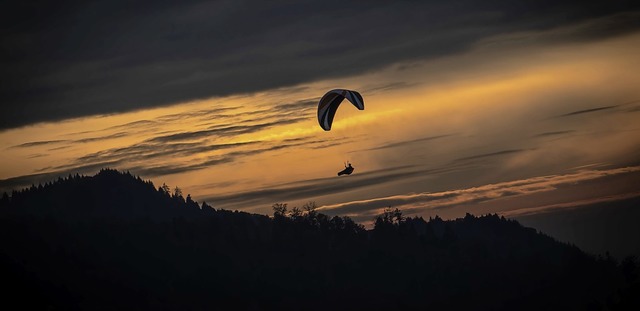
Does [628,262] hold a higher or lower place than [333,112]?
lower

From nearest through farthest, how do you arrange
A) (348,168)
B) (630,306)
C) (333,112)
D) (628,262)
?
1. (348,168)
2. (333,112)
3. (630,306)
4. (628,262)

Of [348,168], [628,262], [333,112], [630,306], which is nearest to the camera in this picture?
[348,168]

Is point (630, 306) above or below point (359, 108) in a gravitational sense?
below

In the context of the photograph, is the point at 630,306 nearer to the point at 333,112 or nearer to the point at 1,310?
the point at 333,112

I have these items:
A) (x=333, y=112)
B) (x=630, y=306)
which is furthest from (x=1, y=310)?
(x=630, y=306)

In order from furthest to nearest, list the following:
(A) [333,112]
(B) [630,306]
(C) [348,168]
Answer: (B) [630,306] → (A) [333,112] → (C) [348,168]

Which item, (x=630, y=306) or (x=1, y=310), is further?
(x=1, y=310)

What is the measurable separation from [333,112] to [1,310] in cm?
10415

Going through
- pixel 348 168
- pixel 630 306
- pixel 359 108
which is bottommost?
pixel 630 306

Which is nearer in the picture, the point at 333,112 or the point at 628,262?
the point at 333,112

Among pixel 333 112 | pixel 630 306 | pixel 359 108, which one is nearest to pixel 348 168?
pixel 359 108

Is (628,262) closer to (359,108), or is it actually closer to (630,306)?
(630,306)

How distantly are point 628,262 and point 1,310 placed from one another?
12346 centimetres

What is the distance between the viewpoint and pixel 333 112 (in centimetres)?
12606
